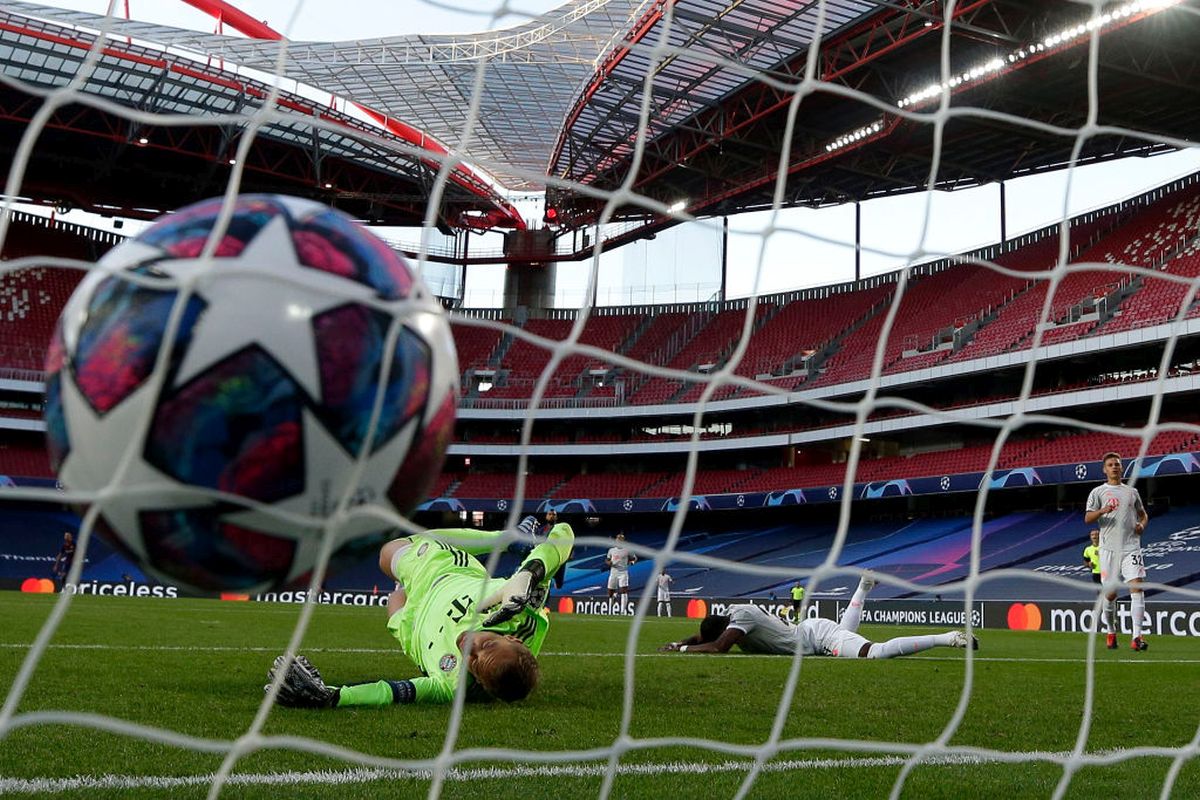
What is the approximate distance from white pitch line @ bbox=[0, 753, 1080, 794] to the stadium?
589 millimetres

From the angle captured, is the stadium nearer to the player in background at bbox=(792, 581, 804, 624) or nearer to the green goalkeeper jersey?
the green goalkeeper jersey

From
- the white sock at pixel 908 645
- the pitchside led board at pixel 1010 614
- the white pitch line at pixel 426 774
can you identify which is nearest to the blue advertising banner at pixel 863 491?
the pitchside led board at pixel 1010 614

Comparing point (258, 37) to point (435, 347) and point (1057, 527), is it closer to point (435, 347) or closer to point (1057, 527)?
point (1057, 527)

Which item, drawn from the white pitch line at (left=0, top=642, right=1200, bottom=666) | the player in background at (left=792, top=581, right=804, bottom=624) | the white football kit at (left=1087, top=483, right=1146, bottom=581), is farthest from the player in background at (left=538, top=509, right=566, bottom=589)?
the white football kit at (left=1087, top=483, right=1146, bottom=581)

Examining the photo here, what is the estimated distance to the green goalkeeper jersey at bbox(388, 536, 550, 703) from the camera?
15.0ft

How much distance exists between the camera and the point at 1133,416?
84.8 feet

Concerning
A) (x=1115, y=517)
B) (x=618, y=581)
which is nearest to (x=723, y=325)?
(x=618, y=581)

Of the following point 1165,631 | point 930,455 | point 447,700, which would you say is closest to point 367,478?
point 447,700

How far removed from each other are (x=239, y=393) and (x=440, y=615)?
2834mm

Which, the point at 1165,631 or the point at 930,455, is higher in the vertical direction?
the point at 930,455

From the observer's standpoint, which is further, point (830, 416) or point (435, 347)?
point (830, 416)

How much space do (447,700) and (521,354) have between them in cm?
3411

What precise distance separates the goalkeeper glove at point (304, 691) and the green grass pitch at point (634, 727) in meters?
Answer: 0.10

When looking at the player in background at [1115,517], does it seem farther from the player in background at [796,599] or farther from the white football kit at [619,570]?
the white football kit at [619,570]
